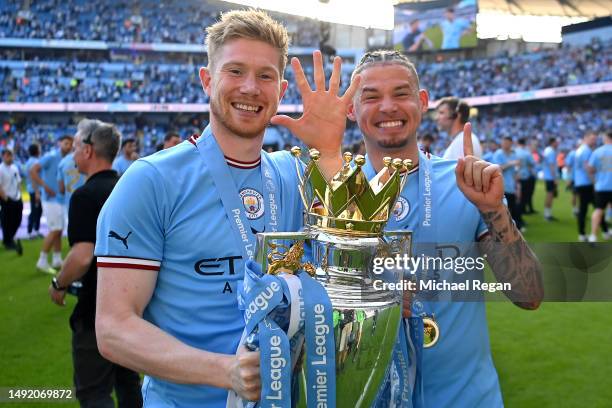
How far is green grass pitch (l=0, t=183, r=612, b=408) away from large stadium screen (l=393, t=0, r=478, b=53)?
116ft

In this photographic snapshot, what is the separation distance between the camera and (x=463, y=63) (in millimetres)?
40375

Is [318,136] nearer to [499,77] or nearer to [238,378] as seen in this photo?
[238,378]

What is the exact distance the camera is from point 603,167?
9203 millimetres

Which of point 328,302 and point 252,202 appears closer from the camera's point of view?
point 328,302

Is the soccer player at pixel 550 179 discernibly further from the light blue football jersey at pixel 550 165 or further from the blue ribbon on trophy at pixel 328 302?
the blue ribbon on trophy at pixel 328 302

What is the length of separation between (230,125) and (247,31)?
256 mm

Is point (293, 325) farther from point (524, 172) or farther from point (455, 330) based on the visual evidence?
point (524, 172)

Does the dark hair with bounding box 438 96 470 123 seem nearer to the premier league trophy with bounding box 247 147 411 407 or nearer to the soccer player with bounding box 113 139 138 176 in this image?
the premier league trophy with bounding box 247 147 411 407

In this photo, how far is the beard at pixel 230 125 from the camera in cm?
160

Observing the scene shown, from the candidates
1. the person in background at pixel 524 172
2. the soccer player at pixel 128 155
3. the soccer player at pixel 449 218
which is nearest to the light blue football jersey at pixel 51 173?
the soccer player at pixel 128 155

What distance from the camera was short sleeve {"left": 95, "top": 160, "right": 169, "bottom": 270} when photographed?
1.38 m

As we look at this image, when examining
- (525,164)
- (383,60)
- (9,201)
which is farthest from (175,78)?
(383,60)

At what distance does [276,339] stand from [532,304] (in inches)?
40.2

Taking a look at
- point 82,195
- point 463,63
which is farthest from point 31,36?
point 82,195
